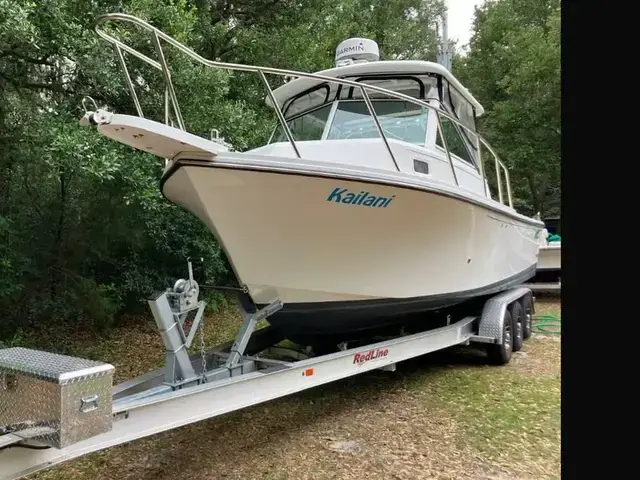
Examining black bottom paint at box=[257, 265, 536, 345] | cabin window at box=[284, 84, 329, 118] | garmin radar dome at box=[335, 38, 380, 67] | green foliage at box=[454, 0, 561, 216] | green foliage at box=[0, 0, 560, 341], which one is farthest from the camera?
green foliage at box=[454, 0, 561, 216]

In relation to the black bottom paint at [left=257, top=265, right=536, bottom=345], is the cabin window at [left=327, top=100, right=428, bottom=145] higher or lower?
higher

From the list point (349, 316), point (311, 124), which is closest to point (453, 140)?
point (311, 124)

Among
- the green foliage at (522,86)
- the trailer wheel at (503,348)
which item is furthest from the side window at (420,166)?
the green foliage at (522,86)

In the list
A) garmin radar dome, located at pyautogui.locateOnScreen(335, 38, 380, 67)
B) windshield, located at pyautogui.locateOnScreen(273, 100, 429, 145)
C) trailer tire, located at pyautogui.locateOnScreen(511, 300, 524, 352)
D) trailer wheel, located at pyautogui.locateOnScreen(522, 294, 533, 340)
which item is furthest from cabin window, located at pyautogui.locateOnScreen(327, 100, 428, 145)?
trailer wheel, located at pyautogui.locateOnScreen(522, 294, 533, 340)

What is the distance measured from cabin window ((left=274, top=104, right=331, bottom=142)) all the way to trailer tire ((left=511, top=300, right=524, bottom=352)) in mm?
2987


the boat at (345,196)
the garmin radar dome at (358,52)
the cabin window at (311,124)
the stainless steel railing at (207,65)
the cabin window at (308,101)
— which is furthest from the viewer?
the garmin radar dome at (358,52)

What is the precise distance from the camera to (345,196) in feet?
11.6

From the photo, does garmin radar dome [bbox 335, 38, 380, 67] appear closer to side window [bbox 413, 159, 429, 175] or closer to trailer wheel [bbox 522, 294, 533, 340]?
side window [bbox 413, 159, 429, 175]

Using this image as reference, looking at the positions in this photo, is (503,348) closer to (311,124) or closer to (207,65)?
(311,124)

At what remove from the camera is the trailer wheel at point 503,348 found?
5.30 metres

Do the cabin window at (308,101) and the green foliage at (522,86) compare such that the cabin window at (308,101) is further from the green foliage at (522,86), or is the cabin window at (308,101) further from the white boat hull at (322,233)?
the green foliage at (522,86)

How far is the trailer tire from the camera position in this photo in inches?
230

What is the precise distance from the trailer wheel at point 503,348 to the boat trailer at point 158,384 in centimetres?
55
